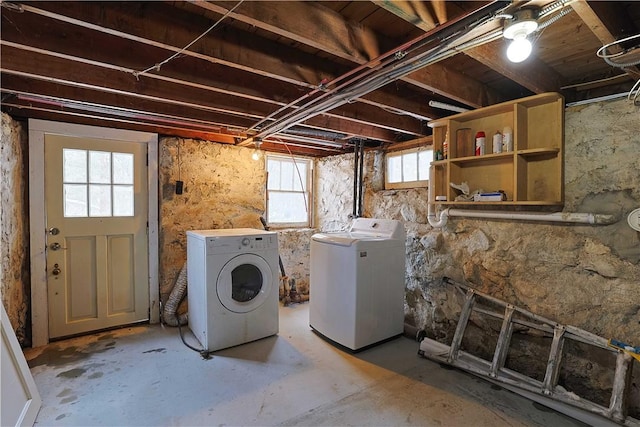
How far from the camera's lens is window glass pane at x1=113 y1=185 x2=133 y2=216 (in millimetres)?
2908

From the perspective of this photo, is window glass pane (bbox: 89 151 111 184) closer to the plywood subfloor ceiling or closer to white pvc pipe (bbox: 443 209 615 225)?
the plywood subfloor ceiling

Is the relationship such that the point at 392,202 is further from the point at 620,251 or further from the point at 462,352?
the point at 620,251

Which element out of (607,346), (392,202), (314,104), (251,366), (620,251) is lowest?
(251,366)

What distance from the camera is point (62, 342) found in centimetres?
264

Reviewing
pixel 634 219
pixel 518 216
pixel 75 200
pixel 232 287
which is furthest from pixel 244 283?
pixel 634 219

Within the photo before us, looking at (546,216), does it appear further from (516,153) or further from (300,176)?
(300,176)

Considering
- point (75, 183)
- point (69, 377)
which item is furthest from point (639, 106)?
point (75, 183)

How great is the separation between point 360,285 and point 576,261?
4.73ft

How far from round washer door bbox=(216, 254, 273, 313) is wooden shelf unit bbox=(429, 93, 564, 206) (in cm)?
168

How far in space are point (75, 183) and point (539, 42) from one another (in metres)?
3.55

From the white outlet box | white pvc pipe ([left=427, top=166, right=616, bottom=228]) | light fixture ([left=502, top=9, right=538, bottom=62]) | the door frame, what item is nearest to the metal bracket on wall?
white pvc pipe ([left=427, top=166, right=616, bottom=228])

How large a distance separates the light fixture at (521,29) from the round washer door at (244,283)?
7.45ft

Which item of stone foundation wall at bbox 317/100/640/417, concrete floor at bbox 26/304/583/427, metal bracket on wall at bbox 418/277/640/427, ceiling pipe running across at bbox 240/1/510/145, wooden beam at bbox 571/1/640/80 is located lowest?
concrete floor at bbox 26/304/583/427

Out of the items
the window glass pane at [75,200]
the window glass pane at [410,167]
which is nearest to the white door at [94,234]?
the window glass pane at [75,200]
